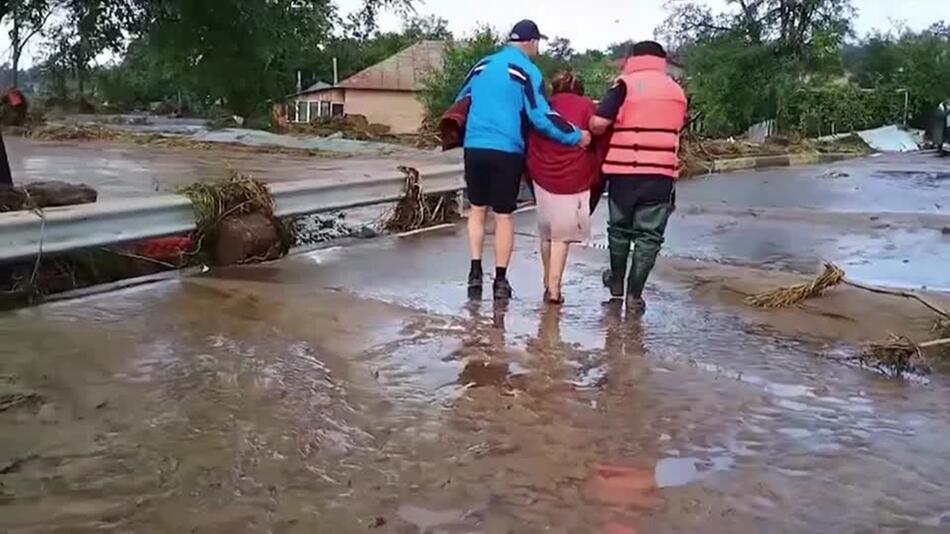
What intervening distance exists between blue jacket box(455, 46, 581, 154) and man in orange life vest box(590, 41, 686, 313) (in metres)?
0.27

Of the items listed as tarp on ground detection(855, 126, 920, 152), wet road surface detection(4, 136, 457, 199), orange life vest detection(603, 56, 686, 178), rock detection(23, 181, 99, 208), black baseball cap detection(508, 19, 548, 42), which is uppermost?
black baseball cap detection(508, 19, 548, 42)

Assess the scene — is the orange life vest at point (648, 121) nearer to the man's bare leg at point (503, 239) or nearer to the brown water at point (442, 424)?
the man's bare leg at point (503, 239)

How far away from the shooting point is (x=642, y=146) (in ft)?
22.5

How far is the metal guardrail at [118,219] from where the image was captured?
6.66m

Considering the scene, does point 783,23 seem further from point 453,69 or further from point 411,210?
point 411,210

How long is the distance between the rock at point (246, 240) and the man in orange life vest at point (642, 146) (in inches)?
108

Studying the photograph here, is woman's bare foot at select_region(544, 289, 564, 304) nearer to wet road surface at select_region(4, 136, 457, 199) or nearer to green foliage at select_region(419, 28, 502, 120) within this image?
wet road surface at select_region(4, 136, 457, 199)

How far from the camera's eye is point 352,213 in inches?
→ 466

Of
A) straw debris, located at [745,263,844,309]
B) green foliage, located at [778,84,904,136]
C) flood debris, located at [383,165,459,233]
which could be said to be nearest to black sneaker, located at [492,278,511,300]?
straw debris, located at [745,263,844,309]

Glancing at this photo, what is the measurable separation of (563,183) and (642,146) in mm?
545

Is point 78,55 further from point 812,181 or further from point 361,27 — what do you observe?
point 812,181

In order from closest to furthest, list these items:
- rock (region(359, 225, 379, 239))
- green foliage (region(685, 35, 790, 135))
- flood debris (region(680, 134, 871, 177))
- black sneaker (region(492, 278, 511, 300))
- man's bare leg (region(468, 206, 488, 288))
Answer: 1. black sneaker (region(492, 278, 511, 300))
2. man's bare leg (region(468, 206, 488, 288))
3. rock (region(359, 225, 379, 239))
4. flood debris (region(680, 134, 871, 177))
5. green foliage (region(685, 35, 790, 135))

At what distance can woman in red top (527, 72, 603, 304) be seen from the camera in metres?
7.01

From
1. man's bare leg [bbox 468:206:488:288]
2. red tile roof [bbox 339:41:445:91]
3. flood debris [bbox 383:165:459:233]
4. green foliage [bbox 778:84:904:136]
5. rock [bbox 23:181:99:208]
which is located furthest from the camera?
red tile roof [bbox 339:41:445:91]
